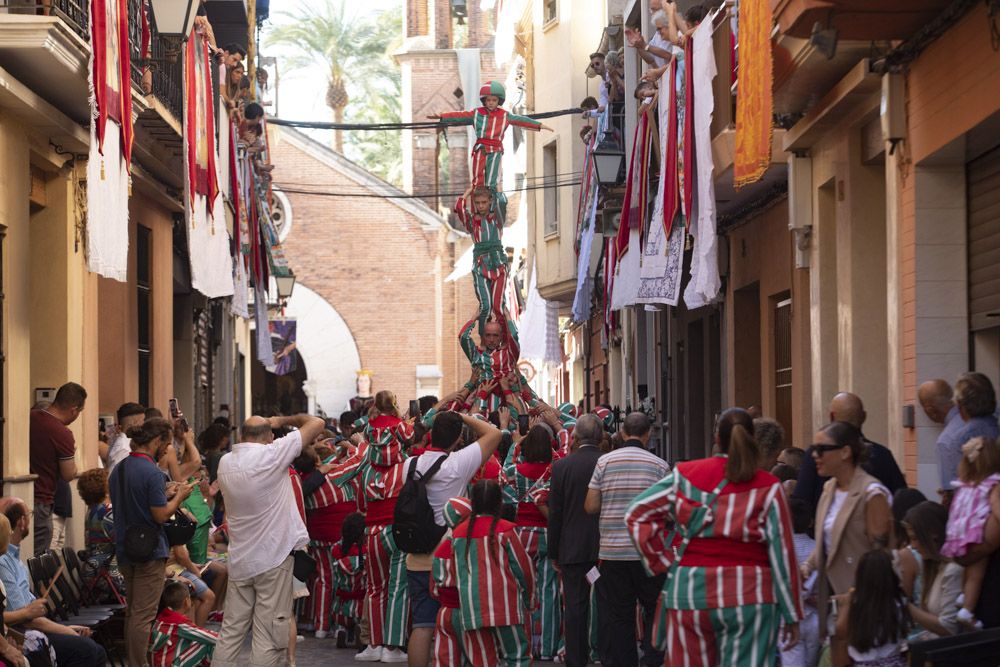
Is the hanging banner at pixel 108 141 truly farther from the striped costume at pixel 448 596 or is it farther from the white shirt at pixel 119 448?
the striped costume at pixel 448 596

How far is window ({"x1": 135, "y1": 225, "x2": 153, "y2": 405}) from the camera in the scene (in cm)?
1980

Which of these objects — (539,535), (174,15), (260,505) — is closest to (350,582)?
(539,535)

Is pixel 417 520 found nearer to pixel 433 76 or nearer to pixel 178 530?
pixel 178 530

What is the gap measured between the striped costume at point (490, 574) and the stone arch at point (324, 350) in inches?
1513

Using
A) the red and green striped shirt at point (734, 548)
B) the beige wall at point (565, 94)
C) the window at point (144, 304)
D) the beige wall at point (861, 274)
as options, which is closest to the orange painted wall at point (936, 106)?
the beige wall at point (861, 274)

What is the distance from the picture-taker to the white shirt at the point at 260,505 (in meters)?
10.3

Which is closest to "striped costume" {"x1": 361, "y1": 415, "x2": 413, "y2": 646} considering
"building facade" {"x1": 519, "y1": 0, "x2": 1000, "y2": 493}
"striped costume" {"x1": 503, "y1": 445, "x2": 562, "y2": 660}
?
"striped costume" {"x1": 503, "y1": 445, "x2": 562, "y2": 660}

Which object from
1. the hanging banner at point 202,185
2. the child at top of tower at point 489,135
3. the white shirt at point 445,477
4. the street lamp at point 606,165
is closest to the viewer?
the white shirt at point 445,477

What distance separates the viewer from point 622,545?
1047cm

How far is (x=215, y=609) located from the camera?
13.9 metres

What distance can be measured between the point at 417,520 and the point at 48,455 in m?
3.75

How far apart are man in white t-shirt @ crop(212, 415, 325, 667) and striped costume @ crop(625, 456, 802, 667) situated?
11.7ft

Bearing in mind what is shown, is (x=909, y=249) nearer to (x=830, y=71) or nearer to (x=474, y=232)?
(x=830, y=71)

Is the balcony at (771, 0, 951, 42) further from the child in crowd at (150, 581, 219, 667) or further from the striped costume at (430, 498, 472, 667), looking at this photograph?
the child in crowd at (150, 581, 219, 667)
